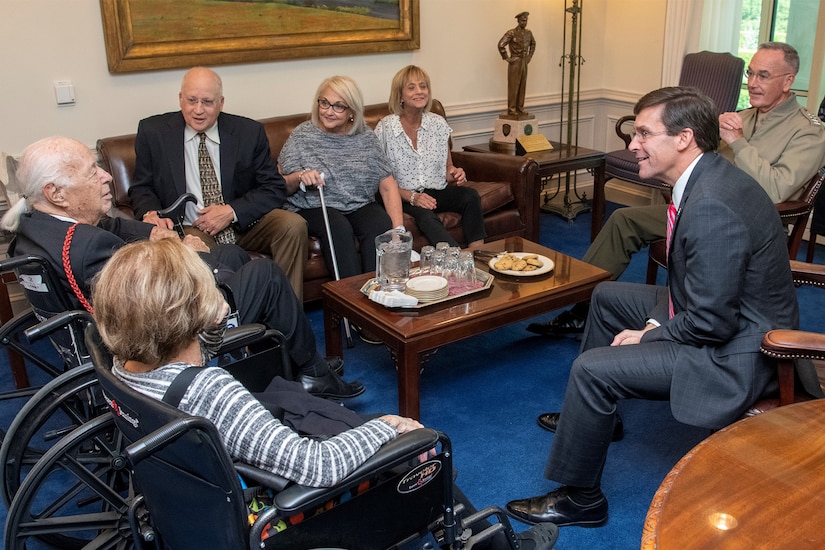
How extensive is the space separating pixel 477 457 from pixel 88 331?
1.35 m

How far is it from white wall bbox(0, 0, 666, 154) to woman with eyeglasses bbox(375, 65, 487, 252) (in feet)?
1.67

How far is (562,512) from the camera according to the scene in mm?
2217

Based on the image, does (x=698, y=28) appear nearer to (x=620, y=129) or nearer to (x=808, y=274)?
(x=620, y=129)

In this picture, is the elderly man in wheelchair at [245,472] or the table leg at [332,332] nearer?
the elderly man in wheelchair at [245,472]

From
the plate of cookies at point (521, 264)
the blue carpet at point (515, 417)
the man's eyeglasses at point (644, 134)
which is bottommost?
the blue carpet at point (515, 417)

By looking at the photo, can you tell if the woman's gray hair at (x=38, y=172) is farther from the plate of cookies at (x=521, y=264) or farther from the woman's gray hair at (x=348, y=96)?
the plate of cookies at (x=521, y=264)

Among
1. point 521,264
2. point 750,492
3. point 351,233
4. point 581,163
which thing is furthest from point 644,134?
point 581,163

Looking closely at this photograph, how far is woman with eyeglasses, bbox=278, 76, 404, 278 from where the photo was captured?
139 inches

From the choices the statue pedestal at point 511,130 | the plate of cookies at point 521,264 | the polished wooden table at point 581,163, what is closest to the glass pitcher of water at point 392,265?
the plate of cookies at point 521,264

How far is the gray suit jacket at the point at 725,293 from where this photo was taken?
1.99 meters

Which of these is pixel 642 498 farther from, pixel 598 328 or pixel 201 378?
pixel 201 378

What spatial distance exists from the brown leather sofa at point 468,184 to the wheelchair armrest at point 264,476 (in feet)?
6.87

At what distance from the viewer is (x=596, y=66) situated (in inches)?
210

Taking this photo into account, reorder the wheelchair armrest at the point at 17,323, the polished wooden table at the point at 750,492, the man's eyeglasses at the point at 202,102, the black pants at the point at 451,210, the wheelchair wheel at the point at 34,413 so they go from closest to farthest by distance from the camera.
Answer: the polished wooden table at the point at 750,492 → the wheelchair wheel at the point at 34,413 → the wheelchair armrest at the point at 17,323 → the man's eyeglasses at the point at 202,102 → the black pants at the point at 451,210
